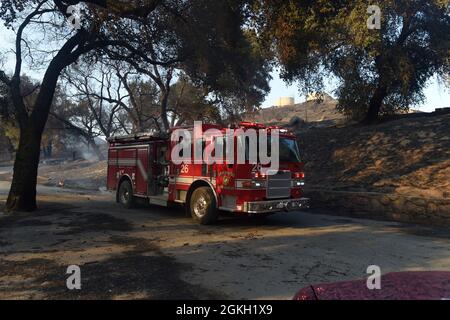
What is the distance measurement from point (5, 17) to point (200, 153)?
298 inches

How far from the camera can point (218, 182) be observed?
39.9 ft

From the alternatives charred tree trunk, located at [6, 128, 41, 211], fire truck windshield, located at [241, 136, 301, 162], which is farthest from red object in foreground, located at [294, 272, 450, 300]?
charred tree trunk, located at [6, 128, 41, 211]

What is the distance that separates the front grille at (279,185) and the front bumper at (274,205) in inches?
8.7

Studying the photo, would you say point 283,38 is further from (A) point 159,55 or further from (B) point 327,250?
(B) point 327,250

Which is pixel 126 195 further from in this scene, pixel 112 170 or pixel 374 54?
pixel 374 54

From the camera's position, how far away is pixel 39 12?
684 inches

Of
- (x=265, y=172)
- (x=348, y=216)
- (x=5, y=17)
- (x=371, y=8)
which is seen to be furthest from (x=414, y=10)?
(x=5, y=17)

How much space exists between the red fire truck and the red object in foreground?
8.03 meters

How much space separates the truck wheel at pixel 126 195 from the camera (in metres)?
16.6

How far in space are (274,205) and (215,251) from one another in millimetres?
3085

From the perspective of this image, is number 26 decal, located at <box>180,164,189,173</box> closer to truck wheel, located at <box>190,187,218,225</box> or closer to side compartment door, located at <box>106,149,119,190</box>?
truck wheel, located at <box>190,187,218,225</box>

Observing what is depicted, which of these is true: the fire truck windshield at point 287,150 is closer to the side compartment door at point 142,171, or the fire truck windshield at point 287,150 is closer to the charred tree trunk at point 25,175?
the side compartment door at point 142,171

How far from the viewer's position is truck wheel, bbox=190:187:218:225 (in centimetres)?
1230

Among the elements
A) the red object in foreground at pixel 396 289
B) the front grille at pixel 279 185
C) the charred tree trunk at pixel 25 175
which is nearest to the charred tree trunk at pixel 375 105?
the front grille at pixel 279 185
